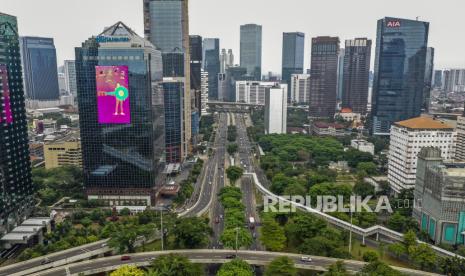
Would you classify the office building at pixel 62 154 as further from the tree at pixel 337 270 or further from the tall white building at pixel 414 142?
the tall white building at pixel 414 142

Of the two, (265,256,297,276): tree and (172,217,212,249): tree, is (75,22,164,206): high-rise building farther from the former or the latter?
(265,256,297,276): tree

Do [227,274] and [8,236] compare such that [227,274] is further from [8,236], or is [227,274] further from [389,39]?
[389,39]

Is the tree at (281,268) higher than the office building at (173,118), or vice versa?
the office building at (173,118)

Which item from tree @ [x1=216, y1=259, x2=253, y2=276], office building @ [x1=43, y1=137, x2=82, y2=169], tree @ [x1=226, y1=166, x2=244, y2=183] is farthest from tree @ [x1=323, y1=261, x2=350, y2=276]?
office building @ [x1=43, y1=137, x2=82, y2=169]

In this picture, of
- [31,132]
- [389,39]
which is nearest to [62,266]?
[31,132]

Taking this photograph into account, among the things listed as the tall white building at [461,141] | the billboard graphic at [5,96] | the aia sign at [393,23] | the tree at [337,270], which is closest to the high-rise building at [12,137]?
the billboard graphic at [5,96]
